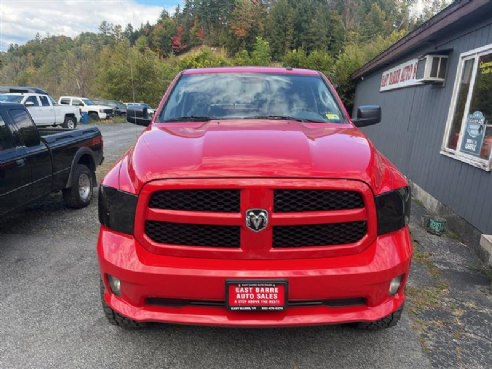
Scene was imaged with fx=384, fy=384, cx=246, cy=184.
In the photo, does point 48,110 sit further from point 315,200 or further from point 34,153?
point 315,200

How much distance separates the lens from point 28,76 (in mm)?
80812

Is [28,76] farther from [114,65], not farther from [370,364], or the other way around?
[370,364]

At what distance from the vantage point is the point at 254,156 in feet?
7.49

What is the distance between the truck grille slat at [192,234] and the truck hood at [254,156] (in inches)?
10.5

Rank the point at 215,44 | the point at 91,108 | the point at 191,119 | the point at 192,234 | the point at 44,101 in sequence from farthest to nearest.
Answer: the point at 215,44
the point at 91,108
the point at 44,101
the point at 191,119
the point at 192,234

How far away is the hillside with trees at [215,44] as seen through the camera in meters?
42.5

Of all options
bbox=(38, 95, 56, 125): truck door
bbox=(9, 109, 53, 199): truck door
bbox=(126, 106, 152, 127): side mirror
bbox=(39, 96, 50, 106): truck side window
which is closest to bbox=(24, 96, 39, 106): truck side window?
bbox=(38, 95, 56, 125): truck door

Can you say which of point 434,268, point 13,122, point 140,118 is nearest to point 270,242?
point 140,118

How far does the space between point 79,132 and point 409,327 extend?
5505mm

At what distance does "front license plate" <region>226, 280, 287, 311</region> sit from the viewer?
6.87 ft

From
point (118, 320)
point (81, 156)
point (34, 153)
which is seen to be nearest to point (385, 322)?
point (118, 320)

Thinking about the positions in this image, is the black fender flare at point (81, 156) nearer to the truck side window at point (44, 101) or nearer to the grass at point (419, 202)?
the grass at point (419, 202)

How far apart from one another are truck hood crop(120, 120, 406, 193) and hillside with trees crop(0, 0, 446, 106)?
788 inches

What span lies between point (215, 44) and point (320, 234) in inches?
4068
